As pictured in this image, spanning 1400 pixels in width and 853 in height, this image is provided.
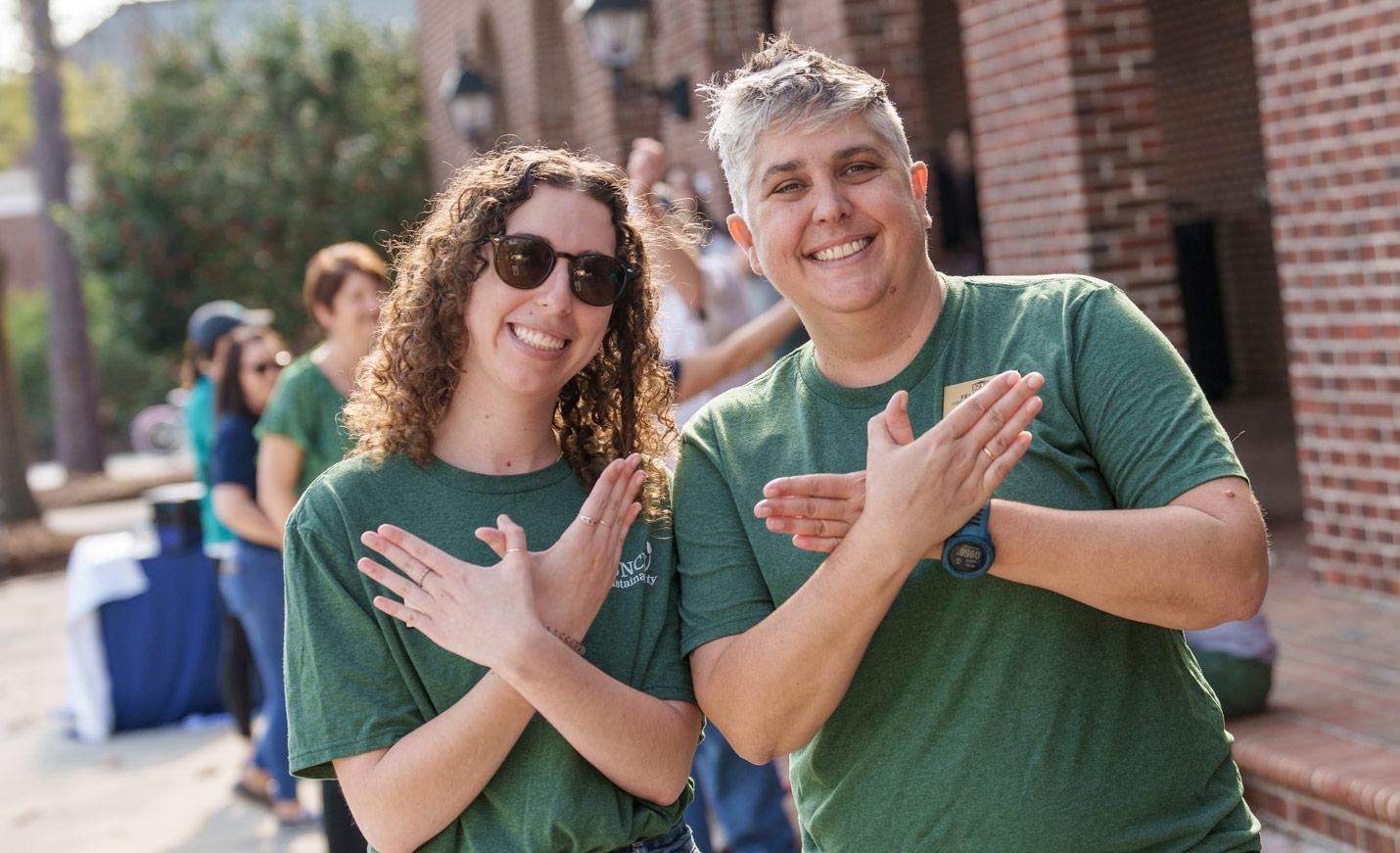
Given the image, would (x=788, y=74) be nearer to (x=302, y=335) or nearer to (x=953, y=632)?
(x=953, y=632)

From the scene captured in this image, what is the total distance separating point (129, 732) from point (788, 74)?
7122 mm

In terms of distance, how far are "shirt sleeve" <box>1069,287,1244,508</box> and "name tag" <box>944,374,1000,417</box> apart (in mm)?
140

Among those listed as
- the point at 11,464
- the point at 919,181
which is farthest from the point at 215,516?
the point at 11,464

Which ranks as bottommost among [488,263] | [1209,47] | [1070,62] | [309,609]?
[309,609]

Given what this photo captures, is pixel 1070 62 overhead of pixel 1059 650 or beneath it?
overhead

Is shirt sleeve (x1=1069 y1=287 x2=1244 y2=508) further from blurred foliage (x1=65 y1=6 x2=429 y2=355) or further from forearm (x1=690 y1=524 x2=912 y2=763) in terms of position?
blurred foliage (x1=65 y1=6 x2=429 y2=355)

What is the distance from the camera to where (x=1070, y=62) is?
5.79 m

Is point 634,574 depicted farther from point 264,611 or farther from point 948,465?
point 264,611

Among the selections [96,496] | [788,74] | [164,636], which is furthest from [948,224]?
[96,496]

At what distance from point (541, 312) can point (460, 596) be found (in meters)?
0.49

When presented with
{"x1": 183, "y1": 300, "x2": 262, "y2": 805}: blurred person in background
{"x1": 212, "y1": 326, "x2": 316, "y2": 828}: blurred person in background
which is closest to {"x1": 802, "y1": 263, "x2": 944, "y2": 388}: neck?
{"x1": 212, "y1": 326, "x2": 316, "y2": 828}: blurred person in background

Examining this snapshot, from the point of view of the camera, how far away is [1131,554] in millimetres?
1780

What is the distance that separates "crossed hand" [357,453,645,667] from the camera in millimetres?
1852

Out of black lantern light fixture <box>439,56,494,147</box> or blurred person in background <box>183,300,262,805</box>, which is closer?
blurred person in background <box>183,300,262,805</box>
